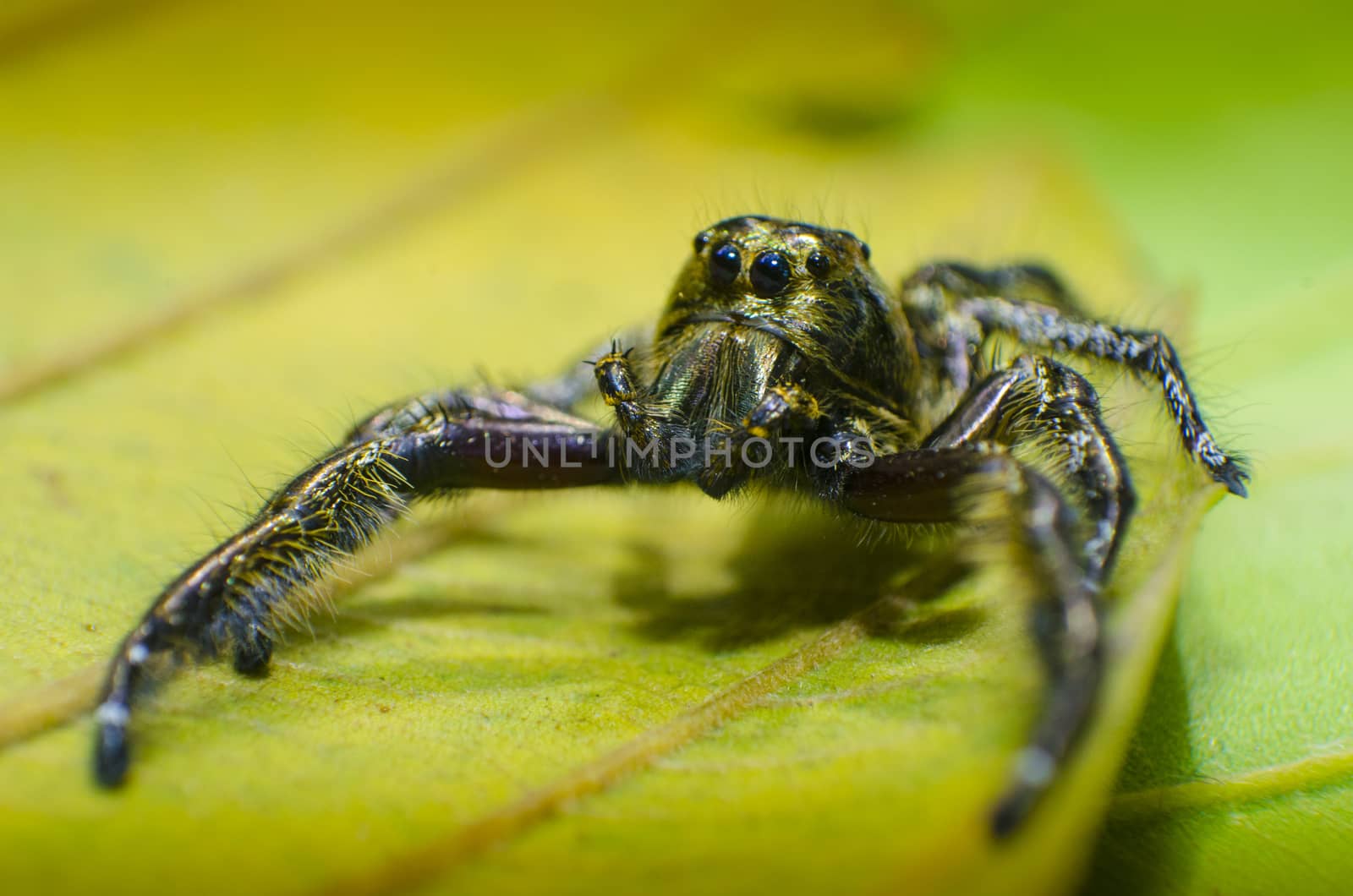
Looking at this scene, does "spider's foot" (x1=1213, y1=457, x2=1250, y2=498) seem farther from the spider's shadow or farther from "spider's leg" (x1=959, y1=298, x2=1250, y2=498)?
the spider's shadow

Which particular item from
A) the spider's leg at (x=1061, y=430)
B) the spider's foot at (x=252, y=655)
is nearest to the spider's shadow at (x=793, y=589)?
the spider's leg at (x=1061, y=430)

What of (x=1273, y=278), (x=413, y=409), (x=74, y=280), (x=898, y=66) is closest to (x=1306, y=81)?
(x=1273, y=278)

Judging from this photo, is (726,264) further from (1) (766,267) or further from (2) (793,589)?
(2) (793,589)

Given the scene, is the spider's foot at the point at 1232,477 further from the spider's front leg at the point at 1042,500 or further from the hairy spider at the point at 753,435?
the spider's front leg at the point at 1042,500

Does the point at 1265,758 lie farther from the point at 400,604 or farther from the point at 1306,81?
the point at 1306,81

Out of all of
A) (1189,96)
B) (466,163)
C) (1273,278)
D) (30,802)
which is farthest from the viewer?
(1189,96)
